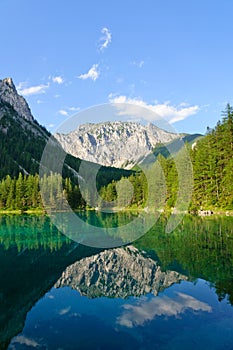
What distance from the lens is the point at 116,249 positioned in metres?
27.8

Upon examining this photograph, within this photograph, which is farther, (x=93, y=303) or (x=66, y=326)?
(x=93, y=303)

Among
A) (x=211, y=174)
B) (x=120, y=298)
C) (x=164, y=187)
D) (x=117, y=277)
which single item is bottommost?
(x=120, y=298)

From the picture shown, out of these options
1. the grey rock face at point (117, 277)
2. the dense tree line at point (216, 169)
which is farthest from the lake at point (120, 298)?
the dense tree line at point (216, 169)

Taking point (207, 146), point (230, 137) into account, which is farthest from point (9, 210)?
point (230, 137)

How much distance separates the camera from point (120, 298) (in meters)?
15.4

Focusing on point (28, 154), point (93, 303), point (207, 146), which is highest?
point (28, 154)

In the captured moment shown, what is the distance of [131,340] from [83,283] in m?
7.70

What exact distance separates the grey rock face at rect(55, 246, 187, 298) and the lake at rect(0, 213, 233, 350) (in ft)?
0.18

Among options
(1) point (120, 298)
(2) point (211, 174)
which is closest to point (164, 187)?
(2) point (211, 174)

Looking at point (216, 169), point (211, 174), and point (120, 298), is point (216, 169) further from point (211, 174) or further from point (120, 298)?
point (120, 298)

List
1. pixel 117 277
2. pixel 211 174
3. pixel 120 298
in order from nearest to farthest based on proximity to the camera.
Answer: pixel 120 298
pixel 117 277
pixel 211 174

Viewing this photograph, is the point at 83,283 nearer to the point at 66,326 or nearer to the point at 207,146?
the point at 66,326

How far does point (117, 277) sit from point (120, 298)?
350 cm

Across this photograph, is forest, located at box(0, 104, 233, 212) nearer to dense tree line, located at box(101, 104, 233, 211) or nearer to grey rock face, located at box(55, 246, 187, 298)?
dense tree line, located at box(101, 104, 233, 211)
